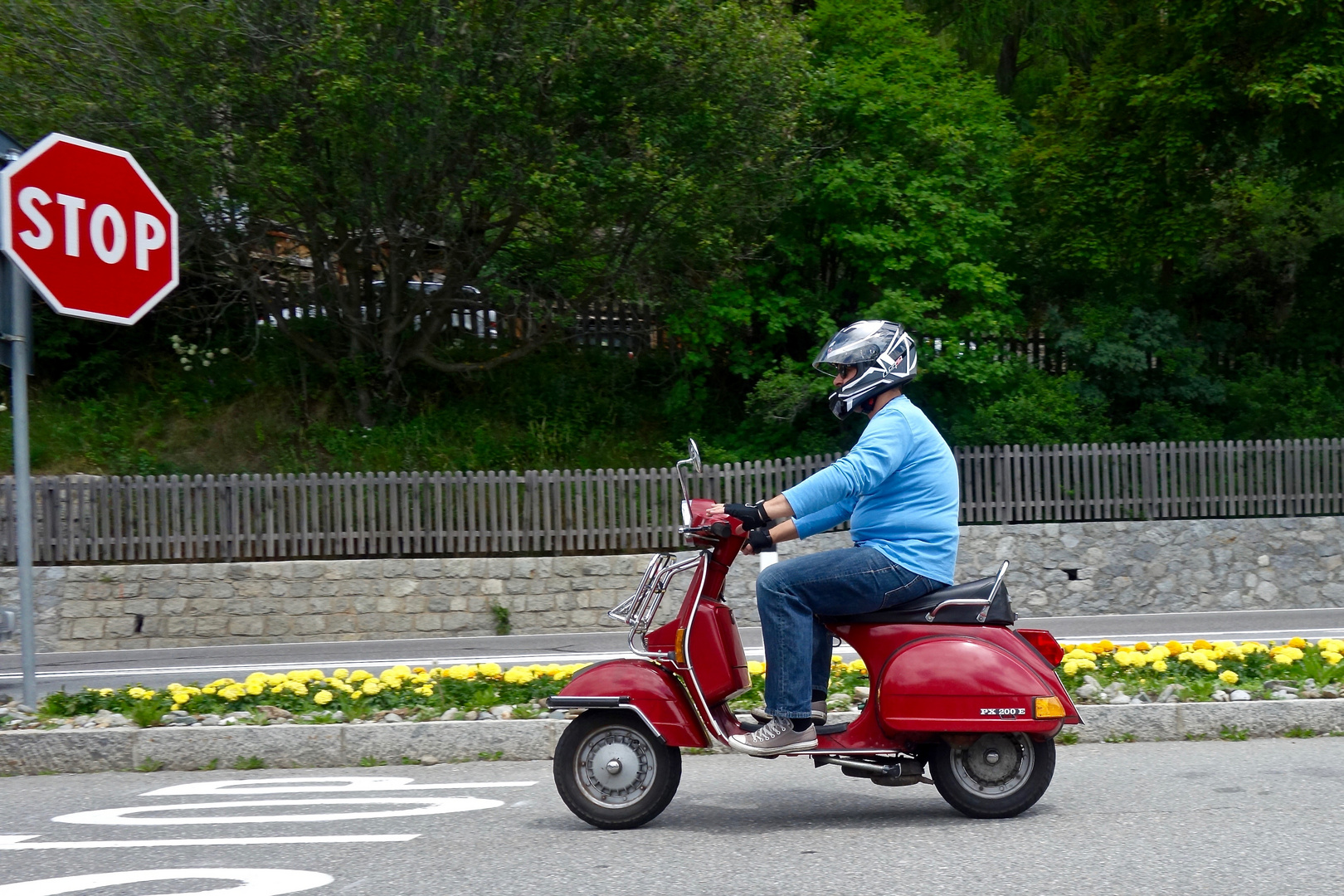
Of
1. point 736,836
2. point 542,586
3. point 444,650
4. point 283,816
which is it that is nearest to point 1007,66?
point 542,586

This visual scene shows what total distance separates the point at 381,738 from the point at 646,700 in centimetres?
233

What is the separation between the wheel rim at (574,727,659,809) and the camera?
5258 millimetres

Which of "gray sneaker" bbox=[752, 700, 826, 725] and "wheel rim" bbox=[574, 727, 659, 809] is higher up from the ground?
"gray sneaker" bbox=[752, 700, 826, 725]

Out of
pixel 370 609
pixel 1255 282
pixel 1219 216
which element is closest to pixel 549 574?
pixel 370 609

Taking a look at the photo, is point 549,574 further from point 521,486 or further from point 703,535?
point 703,535

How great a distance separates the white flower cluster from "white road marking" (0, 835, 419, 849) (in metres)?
15.0

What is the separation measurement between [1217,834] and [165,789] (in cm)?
493

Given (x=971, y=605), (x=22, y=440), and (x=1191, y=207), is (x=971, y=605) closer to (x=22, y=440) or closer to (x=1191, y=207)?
(x=22, y=440)

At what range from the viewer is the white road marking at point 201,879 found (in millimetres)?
4480

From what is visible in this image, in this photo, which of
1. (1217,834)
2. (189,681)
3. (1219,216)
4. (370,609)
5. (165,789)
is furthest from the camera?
(1219,216)

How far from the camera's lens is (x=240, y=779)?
6535 mm

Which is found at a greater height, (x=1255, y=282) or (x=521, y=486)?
(x=1255, y=282)

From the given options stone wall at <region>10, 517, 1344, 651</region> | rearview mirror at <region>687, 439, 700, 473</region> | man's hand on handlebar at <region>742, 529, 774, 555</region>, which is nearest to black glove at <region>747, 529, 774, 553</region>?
man's hand on handlebar at <region>742, 529, 774, 555</region>

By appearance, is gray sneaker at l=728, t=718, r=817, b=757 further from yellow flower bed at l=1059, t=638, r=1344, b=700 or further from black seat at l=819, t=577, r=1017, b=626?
yellow flower bed at l=1059, t=638, r=1344, b=700
